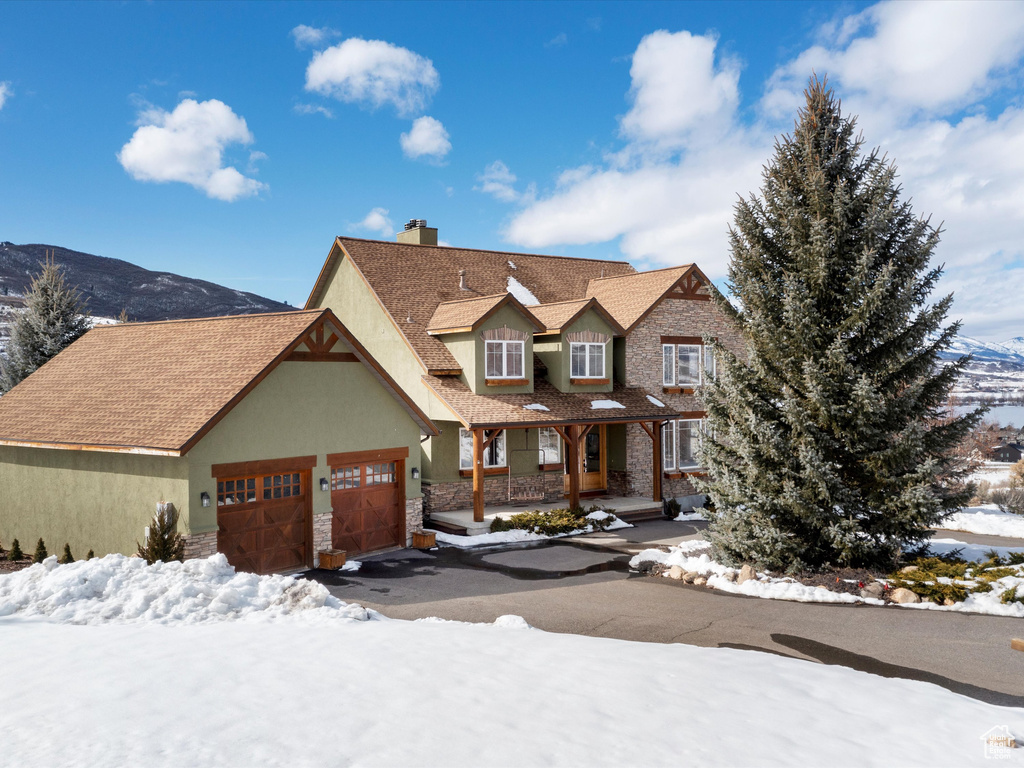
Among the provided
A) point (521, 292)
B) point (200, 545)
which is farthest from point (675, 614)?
point (521, 292)

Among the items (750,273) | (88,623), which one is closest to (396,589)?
(88,623)

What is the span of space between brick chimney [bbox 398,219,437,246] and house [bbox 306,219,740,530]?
0.06 meters

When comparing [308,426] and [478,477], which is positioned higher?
[308,426]

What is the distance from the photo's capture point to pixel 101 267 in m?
149

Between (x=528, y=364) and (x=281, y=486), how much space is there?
371 inches

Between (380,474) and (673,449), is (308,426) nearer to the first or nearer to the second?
(380,474)

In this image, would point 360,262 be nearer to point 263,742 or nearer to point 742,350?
point 742,350

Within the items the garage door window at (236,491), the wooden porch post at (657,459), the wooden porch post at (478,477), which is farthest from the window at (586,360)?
the garage door window at (236,491)

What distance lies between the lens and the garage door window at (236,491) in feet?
49.4

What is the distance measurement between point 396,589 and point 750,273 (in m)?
9.93

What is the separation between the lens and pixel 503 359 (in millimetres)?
22641

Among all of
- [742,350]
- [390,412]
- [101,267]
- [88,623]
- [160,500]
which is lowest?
[88,623]

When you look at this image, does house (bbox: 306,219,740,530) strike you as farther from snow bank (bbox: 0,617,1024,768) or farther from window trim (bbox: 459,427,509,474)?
snow bank (bbox: 0,617,1024,768)

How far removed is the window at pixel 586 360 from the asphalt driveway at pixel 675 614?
800 cm
